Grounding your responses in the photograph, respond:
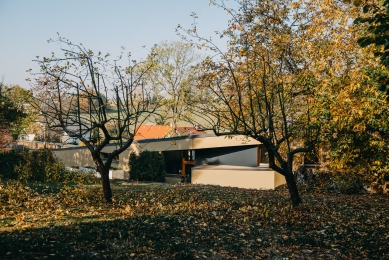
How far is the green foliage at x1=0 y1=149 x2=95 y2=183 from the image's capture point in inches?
697

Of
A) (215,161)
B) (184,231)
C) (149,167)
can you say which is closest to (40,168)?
(149,167)

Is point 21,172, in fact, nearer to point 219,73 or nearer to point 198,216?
point 219,73

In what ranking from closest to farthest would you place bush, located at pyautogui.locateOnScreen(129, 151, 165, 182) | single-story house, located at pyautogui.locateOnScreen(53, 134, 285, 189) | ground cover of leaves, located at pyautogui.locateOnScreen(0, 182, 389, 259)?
ground cover of leaves, located at pyautogui.locateOnScreen(0, 182, 389, 259) < single-story house, located at pyautogui.locateOnScreen(53, 134, 285, 189) < bush, located at pyautogui.locateOnScreen(129, 151, 165, 182)

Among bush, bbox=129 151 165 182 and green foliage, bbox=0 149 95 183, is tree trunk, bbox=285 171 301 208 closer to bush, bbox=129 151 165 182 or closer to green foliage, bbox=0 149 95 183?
green foliage, bbox=0 149 95 183

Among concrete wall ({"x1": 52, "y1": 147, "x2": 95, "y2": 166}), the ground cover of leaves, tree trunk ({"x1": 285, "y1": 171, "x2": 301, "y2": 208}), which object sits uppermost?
concrete wall ({"x1": 52, "y1": 147, "x2": 95, "y2": 166})

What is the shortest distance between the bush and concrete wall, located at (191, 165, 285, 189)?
225 cm

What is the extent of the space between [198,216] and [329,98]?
28.1 ft

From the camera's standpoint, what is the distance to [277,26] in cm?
1028

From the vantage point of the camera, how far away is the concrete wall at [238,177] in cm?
2198

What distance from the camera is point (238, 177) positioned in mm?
23375

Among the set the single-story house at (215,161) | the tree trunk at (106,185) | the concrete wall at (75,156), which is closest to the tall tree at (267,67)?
the tree trunk at (106,185)

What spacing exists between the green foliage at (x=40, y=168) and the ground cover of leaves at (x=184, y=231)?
7.32m

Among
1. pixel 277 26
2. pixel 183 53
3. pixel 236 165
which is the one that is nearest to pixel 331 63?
pixel 277 26

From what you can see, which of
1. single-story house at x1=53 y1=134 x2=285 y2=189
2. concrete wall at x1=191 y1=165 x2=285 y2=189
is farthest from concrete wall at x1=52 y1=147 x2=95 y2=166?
concrete wall at x1=191 y1=165 x2=285 y2=189
